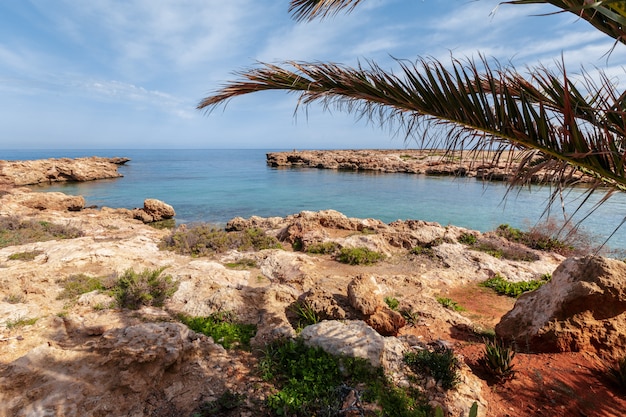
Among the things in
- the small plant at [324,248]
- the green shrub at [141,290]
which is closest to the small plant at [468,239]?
the small plant at [324,248]

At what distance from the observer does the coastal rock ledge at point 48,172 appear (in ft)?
109

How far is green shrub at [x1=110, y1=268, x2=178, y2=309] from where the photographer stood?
5660 millimetres

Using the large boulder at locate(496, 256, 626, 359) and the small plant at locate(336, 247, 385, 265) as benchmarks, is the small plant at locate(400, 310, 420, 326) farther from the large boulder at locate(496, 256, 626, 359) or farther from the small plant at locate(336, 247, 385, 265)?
the small plant at locate(336, 247, 385, 265)

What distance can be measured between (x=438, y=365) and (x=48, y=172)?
47.8 meters

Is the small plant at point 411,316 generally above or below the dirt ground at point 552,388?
below

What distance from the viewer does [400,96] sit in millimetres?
3154

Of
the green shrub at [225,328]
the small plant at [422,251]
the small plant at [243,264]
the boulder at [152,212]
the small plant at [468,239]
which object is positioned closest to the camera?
the green shrub at [225,328]

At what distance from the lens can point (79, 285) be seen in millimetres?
6152

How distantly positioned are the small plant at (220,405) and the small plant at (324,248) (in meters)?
7.31

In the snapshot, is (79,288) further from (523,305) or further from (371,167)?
(371,167)

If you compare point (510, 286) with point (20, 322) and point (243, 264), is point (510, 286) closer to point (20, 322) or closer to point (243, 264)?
point (243, 264)

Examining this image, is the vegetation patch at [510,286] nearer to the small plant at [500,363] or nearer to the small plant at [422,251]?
the small plant at [422,251]

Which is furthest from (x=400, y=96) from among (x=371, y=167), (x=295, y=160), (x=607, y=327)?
(x=295, y=160)

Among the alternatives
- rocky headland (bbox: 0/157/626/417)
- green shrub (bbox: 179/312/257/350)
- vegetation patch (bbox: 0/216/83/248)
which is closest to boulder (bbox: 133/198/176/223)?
vegetation patch (bbox: 0/216/83/248)
